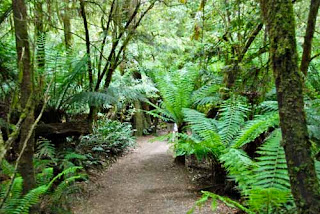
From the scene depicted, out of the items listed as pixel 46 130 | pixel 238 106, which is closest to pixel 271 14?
pixel 238 106

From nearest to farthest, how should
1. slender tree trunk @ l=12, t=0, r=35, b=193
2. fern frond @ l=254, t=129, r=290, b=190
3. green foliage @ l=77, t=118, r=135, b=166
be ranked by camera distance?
1. slender tree trunk @ l=12, t=0, r=35, b=193
2. fern frond @ l=254, t=129, r=290, b=190
3. green foliage @ l=77, t=118, r=135, b=166

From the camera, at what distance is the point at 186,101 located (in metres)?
4.46

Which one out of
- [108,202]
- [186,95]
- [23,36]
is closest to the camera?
[23,36]

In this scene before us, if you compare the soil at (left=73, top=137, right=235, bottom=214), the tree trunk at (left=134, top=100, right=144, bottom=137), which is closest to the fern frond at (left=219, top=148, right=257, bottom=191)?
the soil at (left=73, top=137, right=235, bottom=214)

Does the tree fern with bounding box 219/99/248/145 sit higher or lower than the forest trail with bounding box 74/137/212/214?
higher

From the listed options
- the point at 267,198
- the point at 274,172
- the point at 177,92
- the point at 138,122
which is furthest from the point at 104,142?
the point at 267,198

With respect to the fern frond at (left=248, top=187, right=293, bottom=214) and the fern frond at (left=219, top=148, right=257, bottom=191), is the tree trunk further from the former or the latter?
the fern frond at (left=248, top=187, right=293, bottom=214)

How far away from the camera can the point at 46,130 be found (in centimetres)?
348

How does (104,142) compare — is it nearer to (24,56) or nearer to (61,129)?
(61,129)

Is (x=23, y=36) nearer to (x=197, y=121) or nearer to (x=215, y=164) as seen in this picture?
(x=197, y=121)

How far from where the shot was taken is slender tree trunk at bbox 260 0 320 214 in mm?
1037

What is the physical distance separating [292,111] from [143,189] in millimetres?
2803

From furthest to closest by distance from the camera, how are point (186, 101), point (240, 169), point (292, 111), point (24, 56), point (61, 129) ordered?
point (186, 101) → point (61, 129) → point (240, 169) → point (24, 56) → point (292, 111)

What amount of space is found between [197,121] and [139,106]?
5153 millimetres
